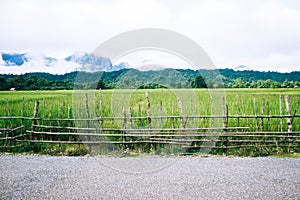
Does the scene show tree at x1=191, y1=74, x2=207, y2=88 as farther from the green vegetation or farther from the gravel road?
the gravel road

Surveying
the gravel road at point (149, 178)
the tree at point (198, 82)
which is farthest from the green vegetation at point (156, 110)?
the gravel road at point (149, 178)

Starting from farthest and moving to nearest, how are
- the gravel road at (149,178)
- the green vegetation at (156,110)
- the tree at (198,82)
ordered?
1. the green vegetation at (156,110)
2. the tree at (198,82)
3. the gravel road at (149,178)

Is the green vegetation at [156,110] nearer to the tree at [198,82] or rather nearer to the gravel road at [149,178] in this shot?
the tree at [198,82]

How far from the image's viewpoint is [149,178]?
15.6ft

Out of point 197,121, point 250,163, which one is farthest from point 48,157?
point 250,163

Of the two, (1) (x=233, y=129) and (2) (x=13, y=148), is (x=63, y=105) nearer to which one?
(2) (x=13, y=148)

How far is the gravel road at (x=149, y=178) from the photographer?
13.1ft

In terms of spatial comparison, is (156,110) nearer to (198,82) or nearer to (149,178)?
(198,82)

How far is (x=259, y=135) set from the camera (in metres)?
6.88

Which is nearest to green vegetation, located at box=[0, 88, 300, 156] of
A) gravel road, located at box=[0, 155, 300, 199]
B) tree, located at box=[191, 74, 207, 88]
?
tree, located at box=[191, 74, 207, 88]

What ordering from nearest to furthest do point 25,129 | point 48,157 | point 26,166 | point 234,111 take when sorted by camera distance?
1. point 26,166
2. point 48,157
3. point 25,129
4. point 234,111

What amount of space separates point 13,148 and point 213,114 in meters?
3.89

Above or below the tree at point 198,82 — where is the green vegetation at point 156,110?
below

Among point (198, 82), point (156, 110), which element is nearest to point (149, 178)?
point (198, 82)
